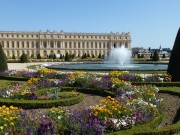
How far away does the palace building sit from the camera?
90.8 meters

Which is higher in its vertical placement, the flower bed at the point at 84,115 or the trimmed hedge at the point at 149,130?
the flower bed at the point at 84,115

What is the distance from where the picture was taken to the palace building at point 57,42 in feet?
298

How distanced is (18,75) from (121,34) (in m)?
81.8

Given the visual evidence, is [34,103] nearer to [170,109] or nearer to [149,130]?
[170,109]

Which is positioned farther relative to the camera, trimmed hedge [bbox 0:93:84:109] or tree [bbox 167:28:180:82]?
tree [bbox 167:28:180:82]

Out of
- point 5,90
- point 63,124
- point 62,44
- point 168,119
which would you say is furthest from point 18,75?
point 62,44

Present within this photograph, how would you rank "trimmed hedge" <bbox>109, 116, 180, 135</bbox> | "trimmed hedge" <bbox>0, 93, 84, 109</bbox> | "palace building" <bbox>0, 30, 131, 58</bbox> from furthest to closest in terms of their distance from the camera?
"palace building" <bbox>0, 30, 131, 58</bbox> → "trimmed hedge" <bbox>0, 93, 84, 109</bbox> → "trimmed hedge" <bbox>109, 116, 180, 135</bbox>

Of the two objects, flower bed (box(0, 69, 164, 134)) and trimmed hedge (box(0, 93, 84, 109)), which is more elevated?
flower bed (box(0, 69, 164, 134))

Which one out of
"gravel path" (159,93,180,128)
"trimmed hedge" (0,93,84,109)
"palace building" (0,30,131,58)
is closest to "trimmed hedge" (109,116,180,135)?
"gravel path" (159,93,180,128)

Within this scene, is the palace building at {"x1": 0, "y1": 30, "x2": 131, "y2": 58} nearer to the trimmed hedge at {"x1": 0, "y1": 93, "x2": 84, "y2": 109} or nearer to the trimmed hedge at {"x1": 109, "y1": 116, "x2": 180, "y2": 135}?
the trimmed hedge at {"x1": 0, "y1": 93, "x2": 84, "y2": 109}

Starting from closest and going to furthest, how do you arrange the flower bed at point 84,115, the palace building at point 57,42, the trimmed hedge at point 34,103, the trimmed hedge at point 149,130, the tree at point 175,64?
the flower bed at point 84,115, the trimmed hedge at point 149,130, the trimmed hedge at point 34,103, the tree at point 175,64, the palace building at point 57,42

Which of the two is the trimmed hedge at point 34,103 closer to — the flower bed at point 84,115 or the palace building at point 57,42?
the flower bed at point 84,115

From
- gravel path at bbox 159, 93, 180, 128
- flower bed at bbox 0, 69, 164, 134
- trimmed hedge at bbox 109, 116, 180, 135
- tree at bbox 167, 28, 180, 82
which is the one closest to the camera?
flower bed at bbox 0, 69, 164, 134

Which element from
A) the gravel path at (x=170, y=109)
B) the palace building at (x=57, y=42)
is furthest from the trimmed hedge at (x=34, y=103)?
the palace building at (x=57, y=42)
